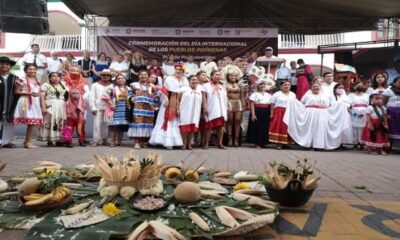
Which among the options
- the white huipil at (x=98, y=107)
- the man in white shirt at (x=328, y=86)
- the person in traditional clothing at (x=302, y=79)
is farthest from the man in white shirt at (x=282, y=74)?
the white huipil at (x=98, y=107)

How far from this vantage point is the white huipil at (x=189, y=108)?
33.1 ft

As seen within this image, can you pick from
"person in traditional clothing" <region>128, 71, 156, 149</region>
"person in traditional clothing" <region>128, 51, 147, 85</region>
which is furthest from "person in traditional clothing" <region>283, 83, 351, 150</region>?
"person in traditional clothing" <region>128, 51, 147, 85</region>

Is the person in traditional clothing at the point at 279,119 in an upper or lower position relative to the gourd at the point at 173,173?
upper

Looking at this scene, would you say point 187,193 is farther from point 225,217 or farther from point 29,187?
point 29,187

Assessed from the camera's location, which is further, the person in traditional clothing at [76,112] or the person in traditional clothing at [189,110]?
the person in traditional clothing at [76,112]

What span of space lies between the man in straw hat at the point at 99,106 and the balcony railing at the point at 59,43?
13.9 meters

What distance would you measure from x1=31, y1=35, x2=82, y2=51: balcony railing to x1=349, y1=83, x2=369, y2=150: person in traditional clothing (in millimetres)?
16396

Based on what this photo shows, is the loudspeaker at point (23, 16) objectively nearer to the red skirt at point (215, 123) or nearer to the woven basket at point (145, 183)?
the woven basket at point (145, 183)

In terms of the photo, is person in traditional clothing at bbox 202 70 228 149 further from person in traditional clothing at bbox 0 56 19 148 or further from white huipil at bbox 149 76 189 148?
person in traditional clothing at bbox 0 56 19 148

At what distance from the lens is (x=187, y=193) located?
3.83m

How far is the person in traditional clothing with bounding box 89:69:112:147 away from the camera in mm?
10531

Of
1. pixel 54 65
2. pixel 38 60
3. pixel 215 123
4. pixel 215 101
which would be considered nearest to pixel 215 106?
pixel 215 101

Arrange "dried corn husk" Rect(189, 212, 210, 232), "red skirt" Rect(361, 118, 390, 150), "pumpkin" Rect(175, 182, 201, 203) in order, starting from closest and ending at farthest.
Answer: "dried corn husk" Rect(189, 212, 210, 232)
"pumpkin" Rect(175, 182, 201, 203)
"red skirt" Rect(361, 118, 390, 150)

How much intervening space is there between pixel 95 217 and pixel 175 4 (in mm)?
12766
